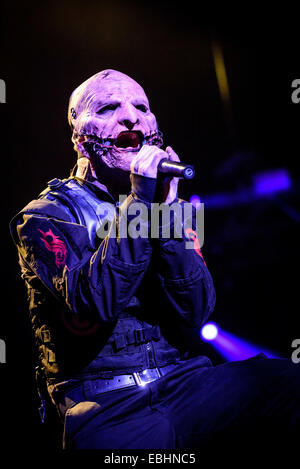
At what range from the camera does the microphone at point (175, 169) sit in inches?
46.9

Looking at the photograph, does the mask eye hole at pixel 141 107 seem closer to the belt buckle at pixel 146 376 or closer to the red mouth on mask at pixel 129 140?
the red mouth on mask at pixel 129 140

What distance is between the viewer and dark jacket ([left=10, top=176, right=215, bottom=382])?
1307mm

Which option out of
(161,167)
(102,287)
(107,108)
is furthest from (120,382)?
(107,108)

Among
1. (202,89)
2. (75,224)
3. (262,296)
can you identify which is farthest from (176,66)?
(75,224)

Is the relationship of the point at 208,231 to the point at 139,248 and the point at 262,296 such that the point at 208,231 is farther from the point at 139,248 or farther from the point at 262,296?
the point at 139,248

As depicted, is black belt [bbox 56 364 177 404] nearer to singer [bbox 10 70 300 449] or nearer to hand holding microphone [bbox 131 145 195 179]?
singer [bbox 10 70 300 449]

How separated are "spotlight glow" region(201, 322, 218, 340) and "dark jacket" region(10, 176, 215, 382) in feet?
5.01

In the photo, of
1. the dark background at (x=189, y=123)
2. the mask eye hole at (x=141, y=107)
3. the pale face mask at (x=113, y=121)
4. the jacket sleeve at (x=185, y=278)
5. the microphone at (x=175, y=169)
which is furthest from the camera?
the dark background at (x=189, y=123)

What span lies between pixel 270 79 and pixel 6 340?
349cm

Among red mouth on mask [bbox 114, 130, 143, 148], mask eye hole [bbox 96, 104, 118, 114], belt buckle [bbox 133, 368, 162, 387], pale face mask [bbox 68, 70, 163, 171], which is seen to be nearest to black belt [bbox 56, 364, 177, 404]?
belt buckle [bbox 133, 368, 162, 387]

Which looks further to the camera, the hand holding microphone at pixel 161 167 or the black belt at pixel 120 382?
the black belt at pixel 120 382

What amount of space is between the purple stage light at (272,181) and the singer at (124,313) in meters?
2.34

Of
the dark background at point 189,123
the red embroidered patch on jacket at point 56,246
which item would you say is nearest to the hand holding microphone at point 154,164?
the red embroidered patch on jacket at point 56,246

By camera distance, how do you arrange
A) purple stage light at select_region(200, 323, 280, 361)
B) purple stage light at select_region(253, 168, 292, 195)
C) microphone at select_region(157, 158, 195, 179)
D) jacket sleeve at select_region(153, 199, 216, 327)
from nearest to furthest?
microphone at select_region(157, 158, 195, 179), jacket sleeve at select_region(153, 199, 216, 327), purple stage light at select_region(200, 323, 280, 361), purple stage light at select_region(253, 168, 292, 195)
